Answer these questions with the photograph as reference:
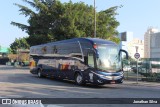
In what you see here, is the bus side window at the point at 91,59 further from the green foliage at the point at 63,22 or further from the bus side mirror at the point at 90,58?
the green foliage at the point at 63,22

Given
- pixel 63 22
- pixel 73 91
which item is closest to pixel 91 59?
pixel 73 91

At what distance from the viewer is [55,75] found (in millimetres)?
26344

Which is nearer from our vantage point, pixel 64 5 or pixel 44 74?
pixel 44 74

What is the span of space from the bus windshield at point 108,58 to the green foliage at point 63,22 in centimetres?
2802

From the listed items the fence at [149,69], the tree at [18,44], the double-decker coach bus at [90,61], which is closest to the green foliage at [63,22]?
the fence at [149,69]

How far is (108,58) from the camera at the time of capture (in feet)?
69.0

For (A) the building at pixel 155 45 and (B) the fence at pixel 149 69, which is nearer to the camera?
(B) the fence at pixel 149 69

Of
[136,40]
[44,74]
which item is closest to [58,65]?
[44,74]

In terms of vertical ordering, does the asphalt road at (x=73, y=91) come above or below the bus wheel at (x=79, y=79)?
below

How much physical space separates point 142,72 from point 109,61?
10467 mm

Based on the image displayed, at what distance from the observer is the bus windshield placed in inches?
816

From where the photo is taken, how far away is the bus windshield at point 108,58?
20.7 m

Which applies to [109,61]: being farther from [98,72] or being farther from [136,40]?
[136,40]

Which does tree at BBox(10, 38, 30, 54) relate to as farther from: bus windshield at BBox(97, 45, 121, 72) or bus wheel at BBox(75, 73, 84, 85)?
bus windshield at BBox(97, 45, 121, 72)
